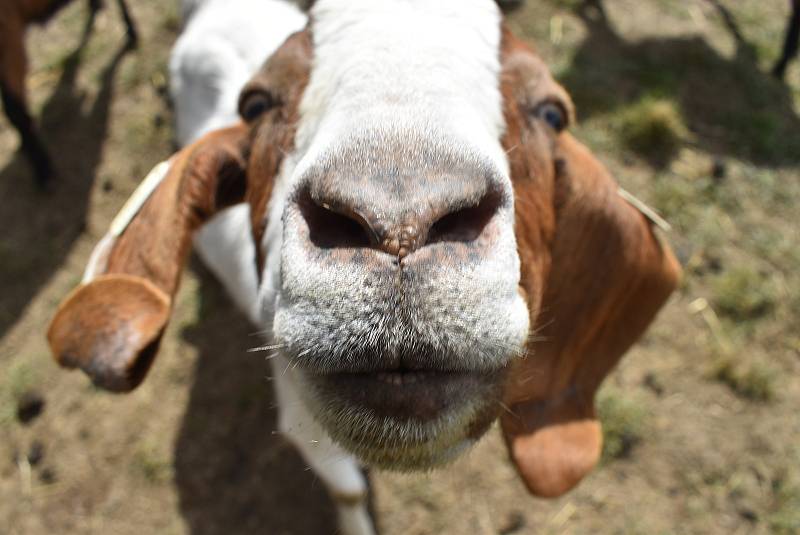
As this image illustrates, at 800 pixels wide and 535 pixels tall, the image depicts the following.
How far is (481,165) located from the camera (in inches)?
59.2

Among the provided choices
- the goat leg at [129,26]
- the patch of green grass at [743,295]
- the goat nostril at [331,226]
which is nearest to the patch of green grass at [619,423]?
the patch of green grass at [743,295]

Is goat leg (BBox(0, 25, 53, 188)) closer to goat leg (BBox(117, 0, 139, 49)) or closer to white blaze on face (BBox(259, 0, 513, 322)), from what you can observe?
goat leg (BBox(117, 0, 139, 49))

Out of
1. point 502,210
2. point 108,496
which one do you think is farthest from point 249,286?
point 502,210

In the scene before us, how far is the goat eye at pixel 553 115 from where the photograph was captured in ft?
7.64

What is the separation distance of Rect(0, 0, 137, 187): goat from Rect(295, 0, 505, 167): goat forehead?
3.70 meters

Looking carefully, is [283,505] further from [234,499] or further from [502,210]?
[502,210]

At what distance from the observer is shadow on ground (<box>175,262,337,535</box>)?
3.93 metres

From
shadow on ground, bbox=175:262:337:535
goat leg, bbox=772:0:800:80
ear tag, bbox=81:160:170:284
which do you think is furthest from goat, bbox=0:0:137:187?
goat leg, bbox=772:0:800:80

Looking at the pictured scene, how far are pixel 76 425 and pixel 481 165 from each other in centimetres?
384

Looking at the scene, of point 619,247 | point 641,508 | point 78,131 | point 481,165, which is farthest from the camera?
point 78,131

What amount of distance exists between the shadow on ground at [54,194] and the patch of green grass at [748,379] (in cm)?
482

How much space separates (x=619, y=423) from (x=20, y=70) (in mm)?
5133

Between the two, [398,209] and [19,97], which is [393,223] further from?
[19,97]

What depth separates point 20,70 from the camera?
5.20 meters
